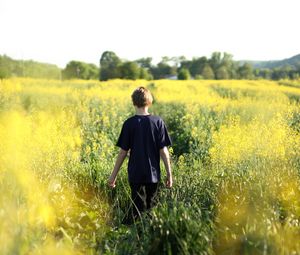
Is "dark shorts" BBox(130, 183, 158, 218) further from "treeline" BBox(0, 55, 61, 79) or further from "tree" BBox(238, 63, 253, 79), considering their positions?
"tree" BBox(238, 63, 253, 79)

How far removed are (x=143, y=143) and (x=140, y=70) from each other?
155ft

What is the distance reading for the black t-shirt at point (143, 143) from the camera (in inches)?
170

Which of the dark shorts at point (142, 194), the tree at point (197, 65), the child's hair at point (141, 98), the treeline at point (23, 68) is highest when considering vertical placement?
the tree at point (197, 65)

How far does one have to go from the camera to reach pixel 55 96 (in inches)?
412

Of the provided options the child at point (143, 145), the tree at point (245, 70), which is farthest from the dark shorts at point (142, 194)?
the tree at point (245, 70)

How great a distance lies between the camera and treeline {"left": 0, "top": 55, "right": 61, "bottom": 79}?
Result: 10.4m

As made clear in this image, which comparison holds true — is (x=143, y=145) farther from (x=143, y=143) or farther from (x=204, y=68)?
(x=204, y=68)

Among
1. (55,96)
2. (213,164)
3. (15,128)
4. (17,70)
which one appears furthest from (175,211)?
(17,70)

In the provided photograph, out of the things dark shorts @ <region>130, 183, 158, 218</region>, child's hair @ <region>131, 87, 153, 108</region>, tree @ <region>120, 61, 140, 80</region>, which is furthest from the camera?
tree @ <region>120, 61, 140, 80</region>

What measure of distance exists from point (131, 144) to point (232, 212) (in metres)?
1.22

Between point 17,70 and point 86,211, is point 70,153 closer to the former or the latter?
point 86,211

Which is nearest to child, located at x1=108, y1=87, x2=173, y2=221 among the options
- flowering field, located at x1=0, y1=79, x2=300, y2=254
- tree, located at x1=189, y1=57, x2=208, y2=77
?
flowering field, located at x1=0, y1=79, x2=300, y2=254

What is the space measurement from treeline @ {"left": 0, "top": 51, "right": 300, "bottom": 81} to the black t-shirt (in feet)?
21.7

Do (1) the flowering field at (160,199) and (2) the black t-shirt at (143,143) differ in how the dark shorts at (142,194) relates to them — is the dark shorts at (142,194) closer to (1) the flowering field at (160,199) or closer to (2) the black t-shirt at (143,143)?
(2) the black t-shirt at (143,143)
